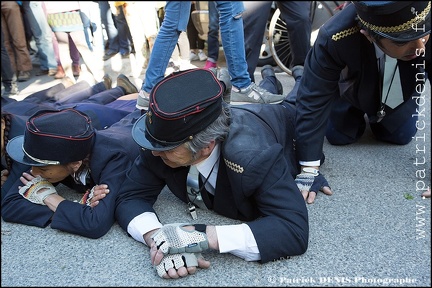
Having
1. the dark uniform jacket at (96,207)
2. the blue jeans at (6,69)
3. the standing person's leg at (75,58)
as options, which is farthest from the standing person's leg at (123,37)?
the dark uniform jacket at (96,207)

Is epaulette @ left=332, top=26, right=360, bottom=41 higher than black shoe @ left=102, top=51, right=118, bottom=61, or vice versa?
epaulette @ left=332, top=26, right=360, bottom=41

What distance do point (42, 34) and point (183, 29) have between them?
2327mm

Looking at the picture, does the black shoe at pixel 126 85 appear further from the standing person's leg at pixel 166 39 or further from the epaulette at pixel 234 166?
the epaulette at pixel 234 166

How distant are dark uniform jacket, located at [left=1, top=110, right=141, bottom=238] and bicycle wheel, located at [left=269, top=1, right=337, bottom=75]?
72.7 inches

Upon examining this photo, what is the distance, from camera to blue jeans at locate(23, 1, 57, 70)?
3.97 m

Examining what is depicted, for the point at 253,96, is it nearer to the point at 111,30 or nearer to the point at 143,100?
the point at 143,100

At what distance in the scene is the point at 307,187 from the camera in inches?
77.4

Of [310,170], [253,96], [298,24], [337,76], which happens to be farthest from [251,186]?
[298,24]

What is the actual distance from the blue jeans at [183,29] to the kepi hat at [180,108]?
32.0 inches

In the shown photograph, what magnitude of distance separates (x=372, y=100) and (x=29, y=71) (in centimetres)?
345

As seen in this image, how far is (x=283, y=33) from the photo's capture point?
3.74 meters

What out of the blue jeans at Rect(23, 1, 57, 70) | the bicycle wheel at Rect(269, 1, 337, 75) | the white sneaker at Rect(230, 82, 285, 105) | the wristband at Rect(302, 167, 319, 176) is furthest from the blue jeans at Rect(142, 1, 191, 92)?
the blue jeans at Rect(23, 1, 57, 70)

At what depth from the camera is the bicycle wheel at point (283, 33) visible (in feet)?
11.7

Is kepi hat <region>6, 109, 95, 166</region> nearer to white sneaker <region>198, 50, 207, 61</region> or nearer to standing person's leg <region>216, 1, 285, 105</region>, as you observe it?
standing person's leg <region>216, 1, 285, 105</region>
